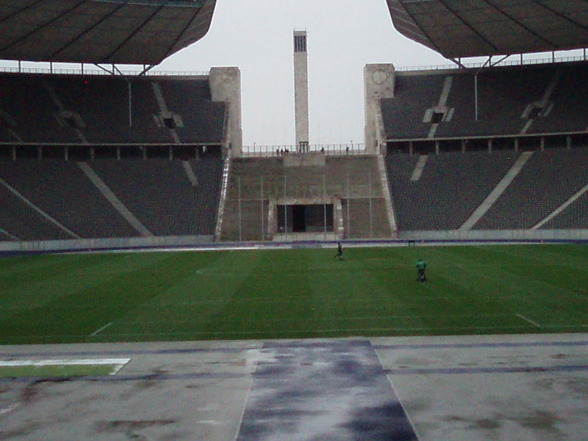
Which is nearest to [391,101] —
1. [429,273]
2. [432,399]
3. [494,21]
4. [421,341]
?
[494,21]

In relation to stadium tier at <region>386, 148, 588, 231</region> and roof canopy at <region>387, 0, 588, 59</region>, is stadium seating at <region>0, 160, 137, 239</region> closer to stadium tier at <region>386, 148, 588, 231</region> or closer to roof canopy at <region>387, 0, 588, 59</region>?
stadium tier at <region>386, 148, 588, 231</region>

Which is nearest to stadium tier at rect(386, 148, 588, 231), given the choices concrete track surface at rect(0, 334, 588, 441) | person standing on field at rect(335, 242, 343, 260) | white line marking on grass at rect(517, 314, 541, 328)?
person standing on field at rect(335, 242, 343, 260)

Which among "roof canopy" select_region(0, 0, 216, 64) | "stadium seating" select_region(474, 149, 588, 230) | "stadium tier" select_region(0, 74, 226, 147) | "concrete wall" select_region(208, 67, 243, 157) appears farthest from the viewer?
"concrete wall" select_region(208, 67, 243, 157)

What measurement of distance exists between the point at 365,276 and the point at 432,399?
19.4m

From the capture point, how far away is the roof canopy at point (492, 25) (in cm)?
5728

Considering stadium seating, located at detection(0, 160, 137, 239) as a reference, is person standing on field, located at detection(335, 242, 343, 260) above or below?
below

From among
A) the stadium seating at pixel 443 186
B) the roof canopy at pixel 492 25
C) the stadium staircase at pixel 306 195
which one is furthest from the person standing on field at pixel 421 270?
the roof canopy at pixel 492 25

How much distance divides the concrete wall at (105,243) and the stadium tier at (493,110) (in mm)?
24269

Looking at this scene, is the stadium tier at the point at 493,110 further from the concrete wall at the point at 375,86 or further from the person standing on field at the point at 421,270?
the person standing on field at the point at 421,270

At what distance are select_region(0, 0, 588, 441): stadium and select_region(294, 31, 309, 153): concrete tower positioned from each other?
1.09ft

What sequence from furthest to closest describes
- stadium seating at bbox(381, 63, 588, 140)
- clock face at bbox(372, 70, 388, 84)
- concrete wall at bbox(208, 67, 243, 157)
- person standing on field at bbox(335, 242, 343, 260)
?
concrete wall at bbox(208, 67, 243, 157)
clock face at bbox(372, 70, 388, 84)
stadium seating at bbox(381, 63, 588, 140)
person standing on field at bbox(335, 242, 343, 260)

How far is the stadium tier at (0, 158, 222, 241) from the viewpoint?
193 ft

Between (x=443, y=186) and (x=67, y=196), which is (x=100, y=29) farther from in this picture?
(x=443, y=186)

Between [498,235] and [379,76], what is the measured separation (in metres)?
28.6
